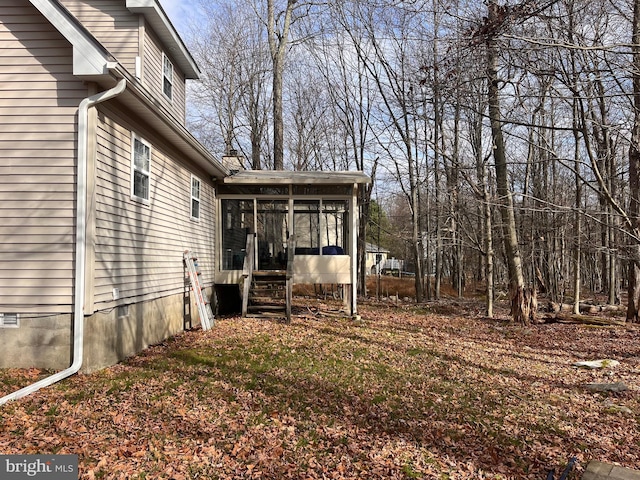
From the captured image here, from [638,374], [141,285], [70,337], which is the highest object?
[141,285]

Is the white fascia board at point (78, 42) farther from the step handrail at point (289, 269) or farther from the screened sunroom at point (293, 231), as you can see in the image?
the step handrail at point (289, 269)

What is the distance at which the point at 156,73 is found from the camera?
9602 millimetres

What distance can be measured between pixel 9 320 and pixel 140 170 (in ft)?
9.60

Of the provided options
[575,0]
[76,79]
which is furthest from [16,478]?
[575,0]

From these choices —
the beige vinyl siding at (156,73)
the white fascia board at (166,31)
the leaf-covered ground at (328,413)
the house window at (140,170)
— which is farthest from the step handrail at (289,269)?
the white fascia board at (166,31)

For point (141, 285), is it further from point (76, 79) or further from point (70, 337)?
point (76, 79)

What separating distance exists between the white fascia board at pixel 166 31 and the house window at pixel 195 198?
3.05 m

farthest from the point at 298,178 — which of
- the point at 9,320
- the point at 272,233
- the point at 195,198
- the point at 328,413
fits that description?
the point at 328,413

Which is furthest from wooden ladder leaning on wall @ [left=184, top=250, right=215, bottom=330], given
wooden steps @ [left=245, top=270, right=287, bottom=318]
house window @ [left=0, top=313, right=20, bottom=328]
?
house window @ [left=0, top=313, right=20, bottom=328]

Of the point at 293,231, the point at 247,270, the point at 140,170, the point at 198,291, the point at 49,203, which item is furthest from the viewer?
the point at 293,231

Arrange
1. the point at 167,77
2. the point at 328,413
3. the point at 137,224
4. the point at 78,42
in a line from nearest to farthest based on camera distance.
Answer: the point at 328,413
the point at 78,42
the point at 137,224
the point at 167,77

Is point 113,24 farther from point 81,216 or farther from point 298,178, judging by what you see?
point 81,216

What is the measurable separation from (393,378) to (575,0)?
5.76 meters

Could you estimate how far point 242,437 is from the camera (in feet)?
13.4
